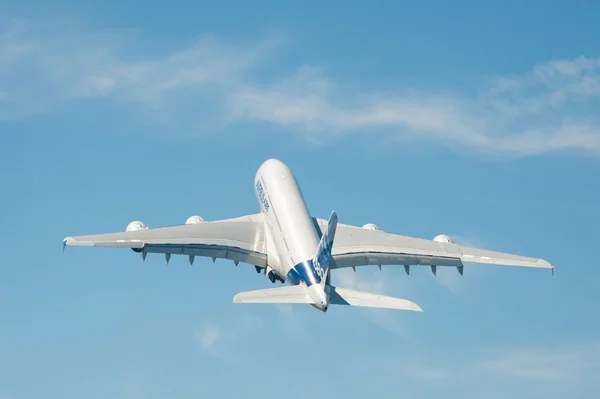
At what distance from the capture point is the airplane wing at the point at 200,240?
88.1 m

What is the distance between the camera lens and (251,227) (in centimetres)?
9594

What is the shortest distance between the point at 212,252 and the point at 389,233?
51.4ft

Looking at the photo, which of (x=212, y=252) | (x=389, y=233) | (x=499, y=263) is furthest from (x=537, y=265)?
(x=212, y=252)

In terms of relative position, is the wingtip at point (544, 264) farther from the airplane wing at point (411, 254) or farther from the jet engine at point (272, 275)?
the jet engine at point (272, 275)

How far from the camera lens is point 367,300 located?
79812 mm

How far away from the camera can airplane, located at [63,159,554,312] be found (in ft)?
282

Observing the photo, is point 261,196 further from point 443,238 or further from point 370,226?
point 443,238

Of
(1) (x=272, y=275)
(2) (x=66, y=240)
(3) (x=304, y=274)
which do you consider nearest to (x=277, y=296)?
(3) (x=304, y=274)

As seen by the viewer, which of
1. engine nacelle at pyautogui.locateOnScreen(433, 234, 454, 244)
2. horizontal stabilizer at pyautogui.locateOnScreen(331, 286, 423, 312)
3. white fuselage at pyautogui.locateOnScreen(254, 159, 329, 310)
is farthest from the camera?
engine nacelle at pyautogui.locateOnScreen(433, 234, 454, 244)

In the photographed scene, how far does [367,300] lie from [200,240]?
17.7 metres

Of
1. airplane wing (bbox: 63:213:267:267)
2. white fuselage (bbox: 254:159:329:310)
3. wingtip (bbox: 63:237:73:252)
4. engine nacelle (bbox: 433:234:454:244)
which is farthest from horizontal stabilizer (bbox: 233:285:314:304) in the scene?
engine nacelle (bbox: 433:234:454:244)

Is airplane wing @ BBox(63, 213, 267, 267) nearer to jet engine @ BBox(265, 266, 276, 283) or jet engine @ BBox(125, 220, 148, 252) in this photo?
jet engine @ BBox(265, 266, 276, 283)

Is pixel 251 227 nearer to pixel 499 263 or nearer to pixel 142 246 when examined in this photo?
pixel 142 246

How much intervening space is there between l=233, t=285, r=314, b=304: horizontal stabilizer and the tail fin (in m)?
1.77
